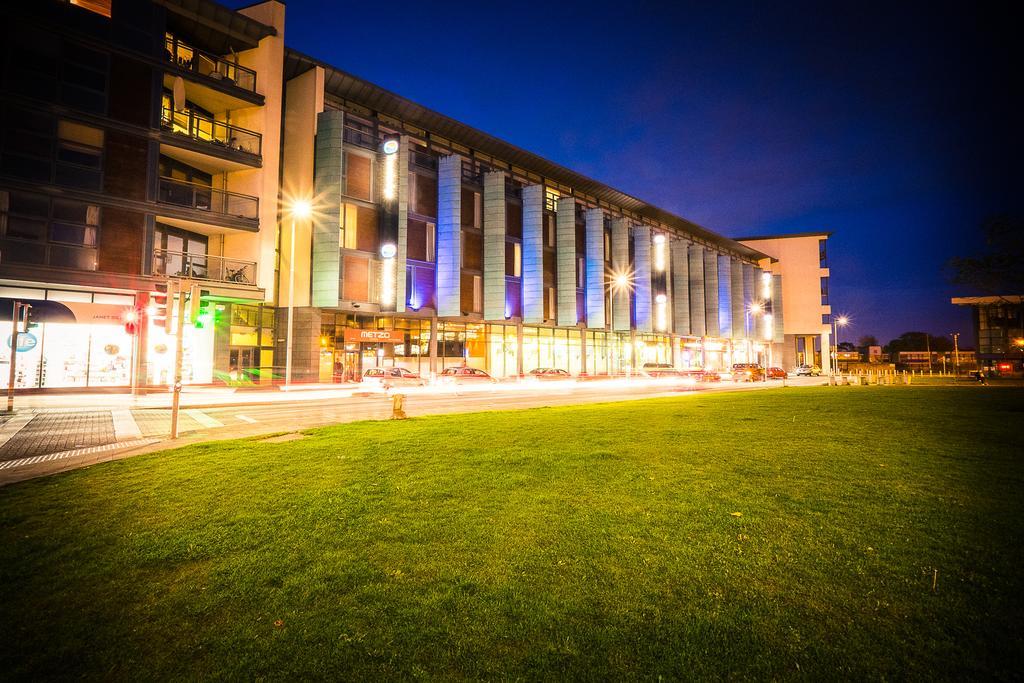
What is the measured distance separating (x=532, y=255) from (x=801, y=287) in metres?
69.6

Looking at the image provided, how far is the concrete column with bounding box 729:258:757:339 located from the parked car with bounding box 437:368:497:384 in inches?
2237

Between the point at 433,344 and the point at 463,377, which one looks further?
the point at 433,344

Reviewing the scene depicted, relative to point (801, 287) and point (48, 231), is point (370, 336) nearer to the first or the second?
point (48, 231)

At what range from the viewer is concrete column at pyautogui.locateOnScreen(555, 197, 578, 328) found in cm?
5259

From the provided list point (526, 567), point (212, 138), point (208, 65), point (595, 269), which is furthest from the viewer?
point (595, 269)

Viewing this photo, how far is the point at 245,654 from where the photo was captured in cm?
374

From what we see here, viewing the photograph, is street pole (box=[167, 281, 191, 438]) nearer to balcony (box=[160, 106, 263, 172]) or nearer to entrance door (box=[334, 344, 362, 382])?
balcony (box=[160, 106, 263, 172])

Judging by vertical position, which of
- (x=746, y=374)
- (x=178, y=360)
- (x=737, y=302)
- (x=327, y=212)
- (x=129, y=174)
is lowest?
(x=746, y=374)

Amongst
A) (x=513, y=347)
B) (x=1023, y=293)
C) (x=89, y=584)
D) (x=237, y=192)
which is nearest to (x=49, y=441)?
(x=89, y=584)

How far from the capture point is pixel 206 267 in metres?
31.5

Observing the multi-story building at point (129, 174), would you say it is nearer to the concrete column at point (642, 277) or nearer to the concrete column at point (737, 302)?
the concrete column at point (642, 277)

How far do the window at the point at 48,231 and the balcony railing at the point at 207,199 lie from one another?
387 cm

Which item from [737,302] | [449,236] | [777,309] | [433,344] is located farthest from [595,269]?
[777,309]

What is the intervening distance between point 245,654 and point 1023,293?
2360 centimetres
